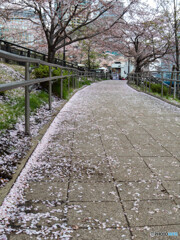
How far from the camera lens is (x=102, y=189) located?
249 centimetres

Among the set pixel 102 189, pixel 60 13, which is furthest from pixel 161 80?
pixel 102 189

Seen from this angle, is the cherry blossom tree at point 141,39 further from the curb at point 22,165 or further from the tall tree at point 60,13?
the curb at point 22,165

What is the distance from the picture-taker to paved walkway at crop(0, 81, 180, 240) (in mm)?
1855

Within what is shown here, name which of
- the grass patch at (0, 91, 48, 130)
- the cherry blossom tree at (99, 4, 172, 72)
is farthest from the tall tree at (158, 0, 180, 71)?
the grass patch at (0, 91, 48, 130)

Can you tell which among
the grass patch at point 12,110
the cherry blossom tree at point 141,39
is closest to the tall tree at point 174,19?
the cherry blossom tree at point 141,39

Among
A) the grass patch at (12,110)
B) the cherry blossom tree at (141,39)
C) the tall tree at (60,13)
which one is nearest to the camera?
the grass patch at (12,110)

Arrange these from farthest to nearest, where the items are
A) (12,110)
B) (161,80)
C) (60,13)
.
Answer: (60,13), (161,80), (12,110)

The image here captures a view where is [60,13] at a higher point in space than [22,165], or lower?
higher

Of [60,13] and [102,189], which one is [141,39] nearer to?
[60,13]

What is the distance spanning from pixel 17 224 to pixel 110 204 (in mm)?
732

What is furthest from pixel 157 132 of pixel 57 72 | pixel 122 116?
pixel 57 72

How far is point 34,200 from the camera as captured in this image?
225cm

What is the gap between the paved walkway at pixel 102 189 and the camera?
1855mm

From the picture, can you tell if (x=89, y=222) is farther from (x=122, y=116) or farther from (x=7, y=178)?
(x=122, y=116)
